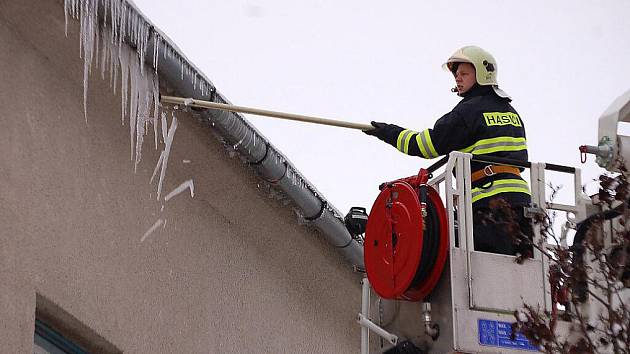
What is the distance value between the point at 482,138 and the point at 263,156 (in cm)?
238

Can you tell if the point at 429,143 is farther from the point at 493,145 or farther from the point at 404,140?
the point at 493,145

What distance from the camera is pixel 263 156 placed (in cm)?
1034

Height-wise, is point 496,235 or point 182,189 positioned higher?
point 182,189

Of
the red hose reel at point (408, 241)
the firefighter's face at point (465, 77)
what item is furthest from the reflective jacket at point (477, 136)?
the red hose reel at point (408, 241)

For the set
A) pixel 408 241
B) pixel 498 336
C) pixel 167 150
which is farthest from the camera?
pixel 167 150

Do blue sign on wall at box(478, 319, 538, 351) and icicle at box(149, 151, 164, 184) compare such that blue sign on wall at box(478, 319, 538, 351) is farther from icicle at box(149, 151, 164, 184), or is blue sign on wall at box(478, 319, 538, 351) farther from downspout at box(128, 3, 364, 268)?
icicle at box(149, 151, 164, 184)

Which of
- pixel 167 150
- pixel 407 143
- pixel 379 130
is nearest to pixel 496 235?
pixel 407 143

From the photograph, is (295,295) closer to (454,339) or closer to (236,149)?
(236,149)

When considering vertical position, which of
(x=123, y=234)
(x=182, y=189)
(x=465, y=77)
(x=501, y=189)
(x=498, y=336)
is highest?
(x=465, y=77)

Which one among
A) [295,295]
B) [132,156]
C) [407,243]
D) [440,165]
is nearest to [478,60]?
[440,165]

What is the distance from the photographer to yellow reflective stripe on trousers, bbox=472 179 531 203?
26.9 ft

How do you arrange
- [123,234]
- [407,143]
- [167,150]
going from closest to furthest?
[407,143]
[123,234]
[167,150]

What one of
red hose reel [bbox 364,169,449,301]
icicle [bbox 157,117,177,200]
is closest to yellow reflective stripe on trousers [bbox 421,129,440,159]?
red hose reel [bbox 364,169,449,301]

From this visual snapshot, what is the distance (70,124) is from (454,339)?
310cm
